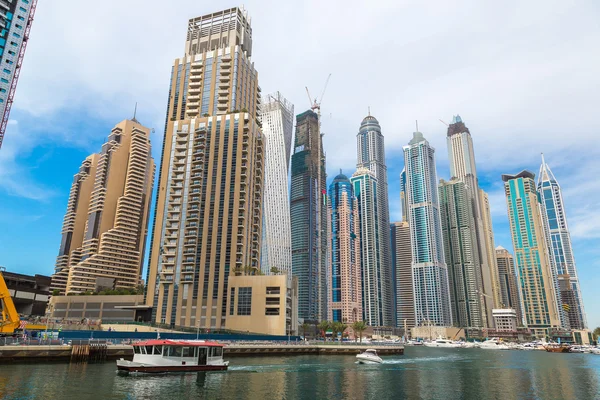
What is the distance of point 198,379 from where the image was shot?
6356 centimetres

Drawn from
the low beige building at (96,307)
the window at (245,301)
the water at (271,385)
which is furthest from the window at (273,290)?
the water at (271,385)

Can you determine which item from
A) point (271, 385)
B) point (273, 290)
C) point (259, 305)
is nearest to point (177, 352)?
point (271, 385)

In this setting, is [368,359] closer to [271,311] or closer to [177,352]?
[271,311]

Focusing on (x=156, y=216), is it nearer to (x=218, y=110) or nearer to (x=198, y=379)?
(x=218, y=110)

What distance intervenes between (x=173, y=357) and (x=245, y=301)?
77.9m

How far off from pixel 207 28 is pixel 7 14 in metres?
80.3

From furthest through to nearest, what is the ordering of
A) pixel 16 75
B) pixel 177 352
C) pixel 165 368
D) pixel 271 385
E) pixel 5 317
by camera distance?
1. pixel 16 75
2. pixel 5 317
3. pixel 177 352
4. pixel 165 368
5. pixel 271 385

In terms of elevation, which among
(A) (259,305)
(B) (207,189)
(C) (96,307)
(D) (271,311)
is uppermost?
(B) (207,189)

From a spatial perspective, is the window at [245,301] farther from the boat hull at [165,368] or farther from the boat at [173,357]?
the boat hull at [165,368]

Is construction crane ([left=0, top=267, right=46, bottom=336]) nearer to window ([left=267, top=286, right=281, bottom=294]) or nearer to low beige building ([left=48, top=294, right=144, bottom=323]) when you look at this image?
window ([left=267, top=286, right=281, bottom=294])

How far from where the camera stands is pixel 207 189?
536 feet

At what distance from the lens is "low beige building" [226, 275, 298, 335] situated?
143000 millimetres

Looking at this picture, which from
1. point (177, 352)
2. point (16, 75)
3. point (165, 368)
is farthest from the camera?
point (16, 75)

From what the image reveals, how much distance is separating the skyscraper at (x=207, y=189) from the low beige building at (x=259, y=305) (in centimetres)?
415
